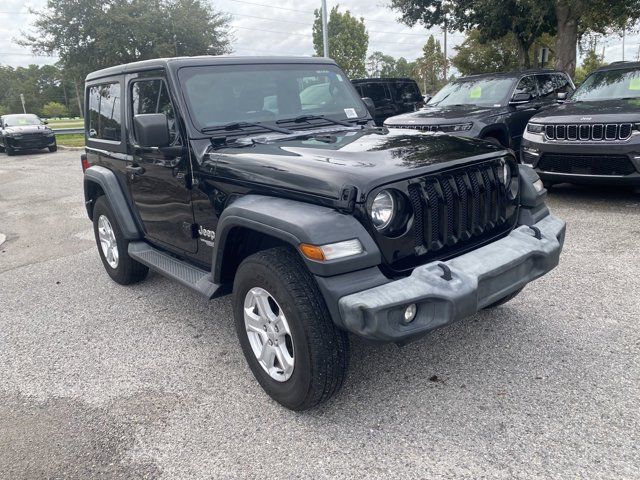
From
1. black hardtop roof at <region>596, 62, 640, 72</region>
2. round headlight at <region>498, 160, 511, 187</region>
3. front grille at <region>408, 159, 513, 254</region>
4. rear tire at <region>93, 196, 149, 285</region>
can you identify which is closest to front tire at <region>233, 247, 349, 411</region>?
front grille at <region>408, 159, 513, 254</region>

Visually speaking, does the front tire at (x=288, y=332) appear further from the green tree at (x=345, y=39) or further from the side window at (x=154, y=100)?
the green tree at (x=345, y=39)

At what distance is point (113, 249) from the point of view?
507 centimetres

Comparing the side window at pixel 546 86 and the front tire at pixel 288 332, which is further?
the side window at pixel 546 86

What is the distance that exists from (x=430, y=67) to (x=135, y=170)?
48.5 m

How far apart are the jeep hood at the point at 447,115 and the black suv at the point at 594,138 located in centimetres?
97

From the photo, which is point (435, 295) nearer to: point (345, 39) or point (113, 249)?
point (113, 249)

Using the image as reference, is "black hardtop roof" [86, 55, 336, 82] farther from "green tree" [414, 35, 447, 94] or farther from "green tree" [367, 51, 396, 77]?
"green tree" [367, 51, 396, 77]

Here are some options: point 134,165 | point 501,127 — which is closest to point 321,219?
point 134,165

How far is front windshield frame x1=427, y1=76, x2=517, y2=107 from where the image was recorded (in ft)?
28.5

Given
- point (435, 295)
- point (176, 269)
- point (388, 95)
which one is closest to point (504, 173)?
point (435, 295)

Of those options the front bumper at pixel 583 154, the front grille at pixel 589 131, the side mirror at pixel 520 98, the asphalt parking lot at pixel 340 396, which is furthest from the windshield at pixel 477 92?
the asphalt parking lot at pixel 340 396

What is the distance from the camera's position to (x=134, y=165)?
426 centimetres

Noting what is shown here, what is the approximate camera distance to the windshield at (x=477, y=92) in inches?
346

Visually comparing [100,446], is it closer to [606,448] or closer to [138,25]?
[606,448]
